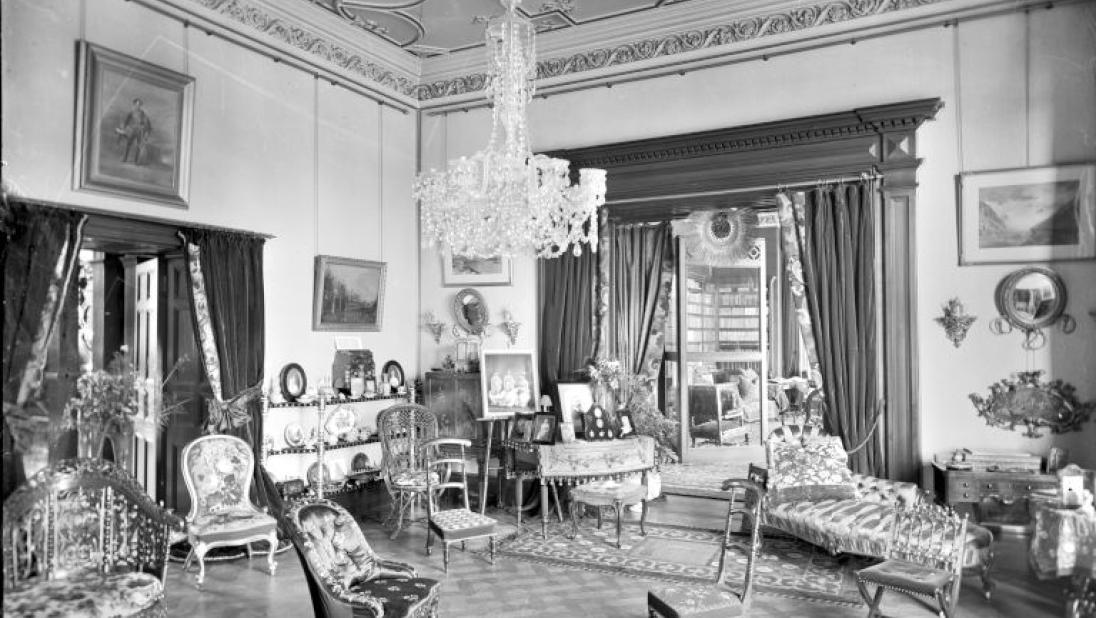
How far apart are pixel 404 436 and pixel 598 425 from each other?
2.13 metres

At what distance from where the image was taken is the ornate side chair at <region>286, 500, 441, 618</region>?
12.3 ft

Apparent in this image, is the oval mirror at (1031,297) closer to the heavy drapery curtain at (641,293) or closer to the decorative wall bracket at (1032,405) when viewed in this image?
the decorative wall bracket at (1032,405)

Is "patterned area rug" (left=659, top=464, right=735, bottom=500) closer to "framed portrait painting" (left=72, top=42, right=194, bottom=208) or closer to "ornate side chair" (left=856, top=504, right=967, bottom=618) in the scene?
"ornate side chair" (left=856, top=504, right=967, bottom=618)

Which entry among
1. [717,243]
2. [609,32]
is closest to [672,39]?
[609,32]

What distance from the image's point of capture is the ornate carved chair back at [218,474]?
5.96 meters

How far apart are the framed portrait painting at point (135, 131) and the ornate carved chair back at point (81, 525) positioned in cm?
282

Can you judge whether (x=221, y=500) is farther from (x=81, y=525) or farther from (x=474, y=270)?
(x=474, y=270)

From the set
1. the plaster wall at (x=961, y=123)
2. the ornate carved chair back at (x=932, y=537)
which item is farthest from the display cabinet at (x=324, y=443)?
the ornate carved chair back at (x=932, y=537)

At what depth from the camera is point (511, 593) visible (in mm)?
5426

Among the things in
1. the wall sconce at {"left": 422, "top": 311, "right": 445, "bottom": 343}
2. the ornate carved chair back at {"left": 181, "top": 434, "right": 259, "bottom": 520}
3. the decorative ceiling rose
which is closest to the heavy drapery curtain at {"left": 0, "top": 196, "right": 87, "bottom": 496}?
the ornate carved chair back at {"left": 181, "top": 434, "right": 259, "bottom": 520}

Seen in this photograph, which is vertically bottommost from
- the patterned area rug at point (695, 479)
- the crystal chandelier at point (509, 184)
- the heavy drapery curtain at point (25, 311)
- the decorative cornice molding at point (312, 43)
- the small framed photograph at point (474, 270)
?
the patterned area rug at point (695, 479)

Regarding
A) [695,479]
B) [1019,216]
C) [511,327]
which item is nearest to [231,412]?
[511,327]

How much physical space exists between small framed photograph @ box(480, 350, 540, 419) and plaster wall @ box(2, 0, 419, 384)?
49.2 inches

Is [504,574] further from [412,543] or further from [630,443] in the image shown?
[630,443]
